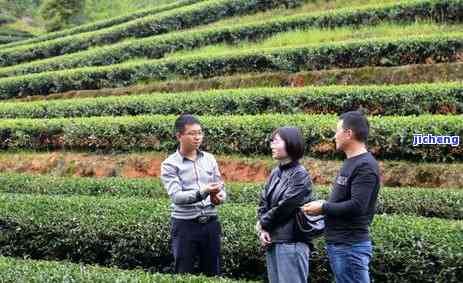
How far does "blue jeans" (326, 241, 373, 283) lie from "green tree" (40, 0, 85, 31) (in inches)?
1583

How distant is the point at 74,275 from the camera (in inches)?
235

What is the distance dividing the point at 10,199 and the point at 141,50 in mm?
13724

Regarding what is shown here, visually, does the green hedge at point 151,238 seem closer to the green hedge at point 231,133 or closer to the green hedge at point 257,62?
the green hedge at point 231,133

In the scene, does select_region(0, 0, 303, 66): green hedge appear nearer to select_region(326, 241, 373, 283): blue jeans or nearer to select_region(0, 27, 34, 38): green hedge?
select_region(0, 27, 34, 38): green hedge

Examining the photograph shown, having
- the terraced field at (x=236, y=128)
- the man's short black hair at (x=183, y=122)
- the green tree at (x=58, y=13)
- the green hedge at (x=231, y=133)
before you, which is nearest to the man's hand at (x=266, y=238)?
the terraced field at (x=236, y=128)

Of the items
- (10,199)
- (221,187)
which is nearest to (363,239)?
(221,187)

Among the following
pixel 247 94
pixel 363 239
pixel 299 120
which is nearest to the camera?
pixel 363 239

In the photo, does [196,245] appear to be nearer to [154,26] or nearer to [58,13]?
[154,26]

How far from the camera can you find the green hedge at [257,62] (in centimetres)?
1495

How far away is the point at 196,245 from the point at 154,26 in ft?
67.8

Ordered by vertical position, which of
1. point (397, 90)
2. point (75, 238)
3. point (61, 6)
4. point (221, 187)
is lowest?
point (75, 238)

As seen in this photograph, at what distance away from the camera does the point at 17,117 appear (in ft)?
58.2

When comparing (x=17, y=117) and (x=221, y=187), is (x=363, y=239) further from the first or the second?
(x=17, y=117)

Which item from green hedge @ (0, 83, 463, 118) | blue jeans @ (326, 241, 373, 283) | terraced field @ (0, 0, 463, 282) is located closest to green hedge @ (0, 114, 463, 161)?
terraced field @ (0, 0, 463, 282)
